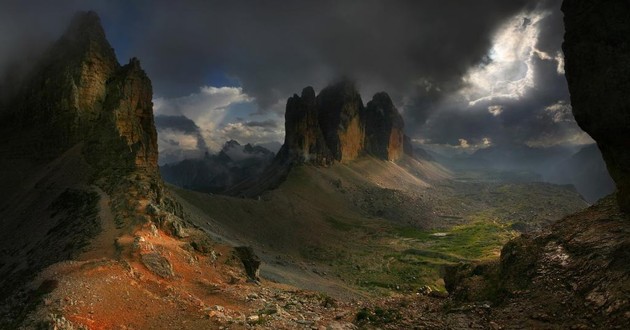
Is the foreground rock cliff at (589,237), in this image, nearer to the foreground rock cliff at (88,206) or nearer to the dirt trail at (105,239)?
the foreground rock cliff at (88,206)

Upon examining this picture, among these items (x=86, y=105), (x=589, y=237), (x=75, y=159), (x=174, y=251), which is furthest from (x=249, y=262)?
(x=86, y=105)

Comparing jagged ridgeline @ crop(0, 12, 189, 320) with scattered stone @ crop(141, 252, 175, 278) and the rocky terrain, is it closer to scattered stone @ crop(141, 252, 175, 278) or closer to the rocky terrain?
the rocky terrain

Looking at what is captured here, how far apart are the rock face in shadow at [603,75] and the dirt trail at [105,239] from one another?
3513cm

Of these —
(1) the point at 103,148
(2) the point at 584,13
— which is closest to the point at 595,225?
(2) the point at 584,13

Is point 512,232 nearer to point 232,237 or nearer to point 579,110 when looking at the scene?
point 232,237

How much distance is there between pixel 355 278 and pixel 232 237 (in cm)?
3090

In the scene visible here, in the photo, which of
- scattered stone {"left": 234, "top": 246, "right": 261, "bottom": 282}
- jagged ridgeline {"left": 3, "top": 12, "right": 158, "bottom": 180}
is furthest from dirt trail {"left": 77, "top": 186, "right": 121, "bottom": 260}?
scattered stone {"left": 234, "top": 246, "right": 261, "bottom": 282}

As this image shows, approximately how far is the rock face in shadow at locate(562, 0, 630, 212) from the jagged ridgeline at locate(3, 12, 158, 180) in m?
54.0

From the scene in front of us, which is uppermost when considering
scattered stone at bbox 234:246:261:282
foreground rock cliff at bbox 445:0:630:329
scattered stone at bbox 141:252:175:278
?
foreground rock cliff at bbox 445:0:630:329

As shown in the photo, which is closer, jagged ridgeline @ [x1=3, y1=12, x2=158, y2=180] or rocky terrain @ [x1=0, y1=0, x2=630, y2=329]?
rocky terrain @ [x1=0, y1=0, x2=630, y2=329]

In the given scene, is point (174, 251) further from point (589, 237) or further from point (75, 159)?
point (75, 159)

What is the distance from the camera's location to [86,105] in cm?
7262

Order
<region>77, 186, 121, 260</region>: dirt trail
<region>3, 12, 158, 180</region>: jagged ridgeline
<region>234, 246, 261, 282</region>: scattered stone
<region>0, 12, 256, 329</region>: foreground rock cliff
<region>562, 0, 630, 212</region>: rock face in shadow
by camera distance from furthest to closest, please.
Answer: <region>3, 12, 158, 180</region>: jagged ridgeline < <region>234, 246, 261, 282</region>: scattered stone < <region>77, 186, 121, 260</region>: dirt trail < <region>0, 12, 256, 329</region>: foreground rock cliff < <region>562, 0, 630, 212</region>: rock face in shadow

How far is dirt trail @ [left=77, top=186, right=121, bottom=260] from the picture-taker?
32184mm
